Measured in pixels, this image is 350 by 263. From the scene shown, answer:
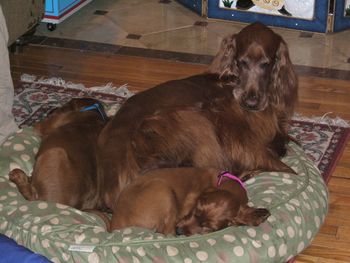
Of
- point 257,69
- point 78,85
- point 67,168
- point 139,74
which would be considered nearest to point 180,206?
point 67,168

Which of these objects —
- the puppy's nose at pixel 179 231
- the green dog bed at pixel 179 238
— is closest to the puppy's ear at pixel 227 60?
the green dog bed at pixel 179 238

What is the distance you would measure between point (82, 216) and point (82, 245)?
19 cm

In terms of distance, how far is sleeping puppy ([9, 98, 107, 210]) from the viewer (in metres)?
2.79

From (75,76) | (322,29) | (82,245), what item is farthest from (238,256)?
(322,29)

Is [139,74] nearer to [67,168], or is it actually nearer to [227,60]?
[227,60]

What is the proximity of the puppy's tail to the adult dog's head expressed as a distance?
907mm

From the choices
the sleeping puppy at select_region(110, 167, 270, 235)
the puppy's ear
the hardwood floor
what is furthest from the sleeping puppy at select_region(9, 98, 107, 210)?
the hardwood floor

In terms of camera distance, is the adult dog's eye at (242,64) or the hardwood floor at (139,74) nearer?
the adult dog's eye at (242,64)

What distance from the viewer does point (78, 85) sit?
172 inches

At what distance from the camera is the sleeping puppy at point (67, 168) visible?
9.14ft

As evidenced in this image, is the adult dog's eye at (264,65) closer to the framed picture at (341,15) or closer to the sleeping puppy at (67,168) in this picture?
the sleeping puppy at (67,168)

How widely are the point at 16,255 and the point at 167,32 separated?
3.24 m

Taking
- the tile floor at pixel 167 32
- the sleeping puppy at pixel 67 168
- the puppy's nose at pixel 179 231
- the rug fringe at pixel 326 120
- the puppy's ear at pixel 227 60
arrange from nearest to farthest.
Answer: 1. the puppy's nose at pixel 179 231
2. the sleeping puppy at pixel 67 168
3. the puppy's ear at pixel 227 60
4. the rug fringe at pixel 326 120
5. the tile floor at pixel 167 32

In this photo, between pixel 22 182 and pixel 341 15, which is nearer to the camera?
pixel 22 182
